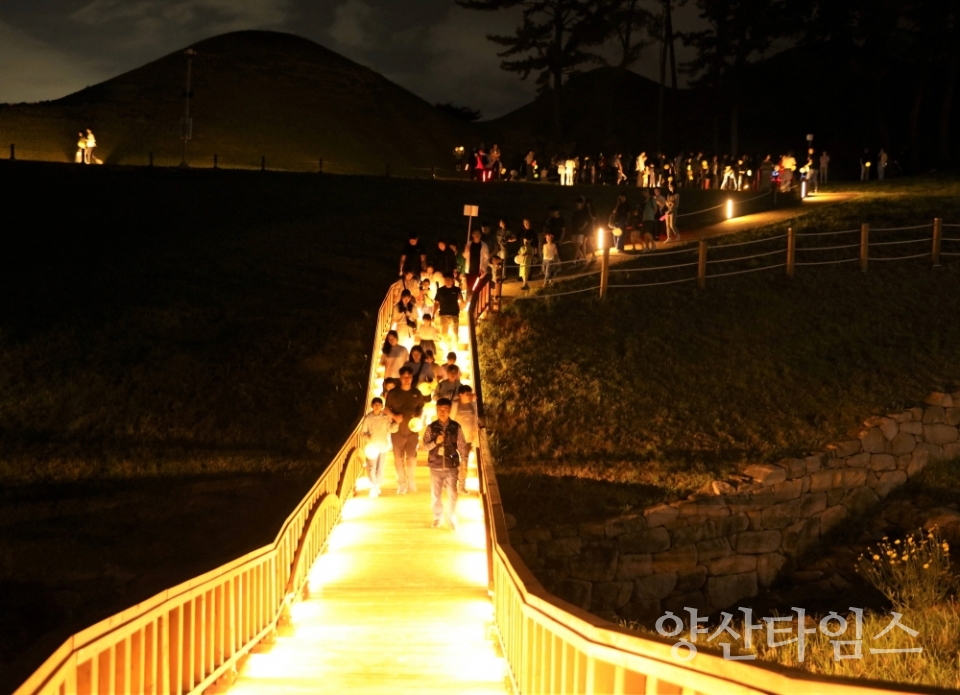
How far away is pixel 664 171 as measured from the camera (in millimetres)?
42188

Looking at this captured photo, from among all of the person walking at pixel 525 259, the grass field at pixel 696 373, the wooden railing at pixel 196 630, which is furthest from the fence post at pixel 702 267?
the wooden railing at pixel 196 630

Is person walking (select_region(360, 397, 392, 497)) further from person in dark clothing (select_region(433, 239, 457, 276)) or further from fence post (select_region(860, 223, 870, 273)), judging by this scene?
fence post (select_region(860, 223, 870, 273))

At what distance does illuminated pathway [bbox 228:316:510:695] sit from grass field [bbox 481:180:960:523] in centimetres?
394

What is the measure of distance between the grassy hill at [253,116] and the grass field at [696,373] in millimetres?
34718

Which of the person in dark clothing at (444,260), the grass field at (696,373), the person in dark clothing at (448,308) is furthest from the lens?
the person in dark clothing at (444,260)

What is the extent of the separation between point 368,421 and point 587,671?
9.12 meters

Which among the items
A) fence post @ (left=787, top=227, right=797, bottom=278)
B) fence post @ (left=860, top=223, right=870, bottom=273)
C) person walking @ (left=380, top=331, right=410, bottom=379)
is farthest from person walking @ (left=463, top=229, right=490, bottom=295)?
fence post @ (left=860, top=223, right=870, bottom=273)

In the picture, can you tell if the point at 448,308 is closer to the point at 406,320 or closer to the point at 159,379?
the point at 406,320

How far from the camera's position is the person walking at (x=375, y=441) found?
14.0m

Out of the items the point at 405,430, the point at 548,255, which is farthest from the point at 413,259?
the point at 405,430

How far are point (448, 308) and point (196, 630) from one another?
47.2 feet

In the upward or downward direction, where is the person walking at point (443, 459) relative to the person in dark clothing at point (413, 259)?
downward

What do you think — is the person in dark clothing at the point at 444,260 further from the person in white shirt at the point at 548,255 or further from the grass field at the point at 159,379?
the person in white shirt at the point at 548,255

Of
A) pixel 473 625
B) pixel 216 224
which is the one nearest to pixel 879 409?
pixel 473 625
